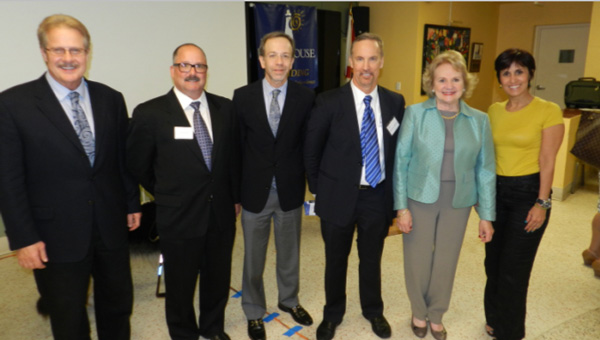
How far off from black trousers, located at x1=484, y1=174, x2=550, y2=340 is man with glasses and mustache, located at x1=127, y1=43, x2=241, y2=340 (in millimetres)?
1449

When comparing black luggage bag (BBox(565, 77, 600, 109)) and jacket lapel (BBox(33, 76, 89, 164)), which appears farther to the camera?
black luggage bag (BBox(565, 77, 600, 109))

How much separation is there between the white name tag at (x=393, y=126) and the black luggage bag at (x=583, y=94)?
15.2 ft

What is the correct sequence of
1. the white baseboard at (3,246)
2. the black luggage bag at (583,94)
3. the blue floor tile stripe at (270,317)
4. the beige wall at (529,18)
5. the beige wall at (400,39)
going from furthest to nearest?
the beige wall at (529,18) < the beige wall at (400,39) < the black luggage bag at (583,94) < the white baseboard at (3,246) < the blue floor tile stripe at (270,317)

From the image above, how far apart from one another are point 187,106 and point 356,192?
3.23 ft

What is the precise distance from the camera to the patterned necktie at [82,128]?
184 centimetres

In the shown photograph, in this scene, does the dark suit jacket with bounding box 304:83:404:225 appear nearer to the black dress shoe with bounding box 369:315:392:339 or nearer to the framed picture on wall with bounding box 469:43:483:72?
the black dress shoe with bounding box 369:315:392:339

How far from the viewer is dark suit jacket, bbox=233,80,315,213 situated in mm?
2336

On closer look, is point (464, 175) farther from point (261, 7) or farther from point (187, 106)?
point (261, 7)

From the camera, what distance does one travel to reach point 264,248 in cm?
254

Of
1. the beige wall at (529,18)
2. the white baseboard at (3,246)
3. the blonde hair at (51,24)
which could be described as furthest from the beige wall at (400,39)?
the blonde hair at (51,24)

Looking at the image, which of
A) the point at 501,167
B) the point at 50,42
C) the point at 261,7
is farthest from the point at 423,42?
the point at 50,42

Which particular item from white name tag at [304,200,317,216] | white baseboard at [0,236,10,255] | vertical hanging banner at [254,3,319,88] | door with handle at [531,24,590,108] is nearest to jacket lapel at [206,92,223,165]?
white name tag at [304,200,317,216]

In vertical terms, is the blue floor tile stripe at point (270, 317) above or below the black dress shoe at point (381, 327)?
below

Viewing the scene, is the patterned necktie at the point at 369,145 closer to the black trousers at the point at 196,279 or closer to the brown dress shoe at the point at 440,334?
the black trousers at the point at 196,279
